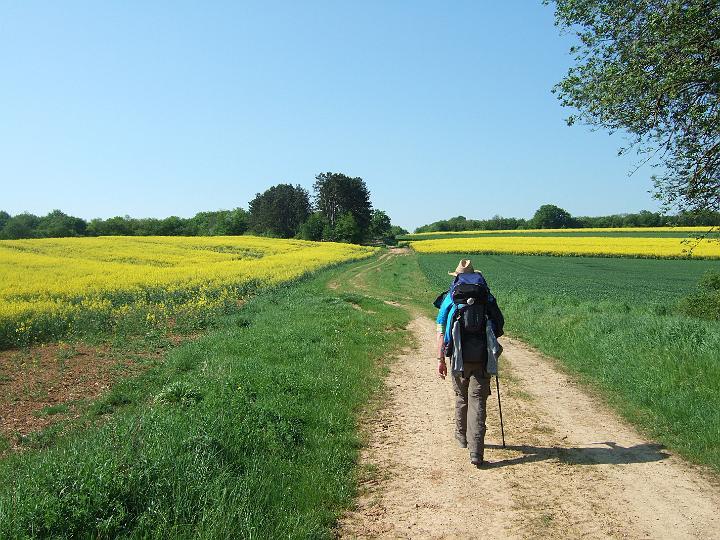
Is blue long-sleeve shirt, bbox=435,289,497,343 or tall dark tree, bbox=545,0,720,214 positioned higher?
tall dark tree, bbox=545,0,720,214

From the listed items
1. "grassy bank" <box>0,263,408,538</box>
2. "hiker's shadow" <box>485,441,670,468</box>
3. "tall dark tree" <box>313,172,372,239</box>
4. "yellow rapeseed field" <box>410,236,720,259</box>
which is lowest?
"hiker's shadow" <box>485,441,670,468</box>

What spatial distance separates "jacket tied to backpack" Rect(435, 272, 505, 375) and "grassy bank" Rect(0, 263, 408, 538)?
178 cm

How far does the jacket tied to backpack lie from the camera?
235 inches

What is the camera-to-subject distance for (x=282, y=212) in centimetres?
10938

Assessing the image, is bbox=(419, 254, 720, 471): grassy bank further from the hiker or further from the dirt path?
the hiker

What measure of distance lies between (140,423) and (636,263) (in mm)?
43929

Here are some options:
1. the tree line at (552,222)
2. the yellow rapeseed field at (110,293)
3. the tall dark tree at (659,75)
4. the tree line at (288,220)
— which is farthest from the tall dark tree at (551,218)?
the tall dark tree at (659,75)

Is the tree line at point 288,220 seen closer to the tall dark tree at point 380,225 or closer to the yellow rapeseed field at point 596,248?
the tall dark tree at point 380,225

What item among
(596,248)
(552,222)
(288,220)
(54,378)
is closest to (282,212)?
(288,220)

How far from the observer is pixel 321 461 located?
5504mm

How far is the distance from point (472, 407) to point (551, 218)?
11636 centimetres

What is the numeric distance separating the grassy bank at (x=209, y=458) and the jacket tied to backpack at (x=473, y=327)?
5.83 ft

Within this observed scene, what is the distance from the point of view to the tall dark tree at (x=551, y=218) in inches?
4429

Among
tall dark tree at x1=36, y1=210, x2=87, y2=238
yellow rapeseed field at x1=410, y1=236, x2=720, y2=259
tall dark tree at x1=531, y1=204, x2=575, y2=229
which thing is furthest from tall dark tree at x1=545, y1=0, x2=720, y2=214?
tall dark tree at x1=531, y1=204, x2=575, y2=229
